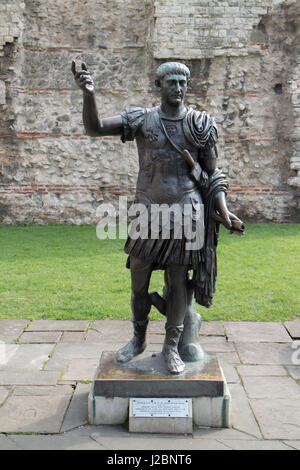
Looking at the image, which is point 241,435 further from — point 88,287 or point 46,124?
point 46,124

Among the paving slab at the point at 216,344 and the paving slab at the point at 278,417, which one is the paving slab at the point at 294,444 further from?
the paving slab at the point at 216,344

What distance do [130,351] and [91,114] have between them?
1666 mm

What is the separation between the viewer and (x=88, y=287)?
6391 mm

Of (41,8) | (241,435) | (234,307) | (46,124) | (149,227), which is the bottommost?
(241,435)

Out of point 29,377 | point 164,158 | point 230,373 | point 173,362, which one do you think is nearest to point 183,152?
point 164,158

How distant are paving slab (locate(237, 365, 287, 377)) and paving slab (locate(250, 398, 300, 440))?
439 millimetres

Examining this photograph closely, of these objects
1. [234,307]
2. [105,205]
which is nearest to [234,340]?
[234,307]

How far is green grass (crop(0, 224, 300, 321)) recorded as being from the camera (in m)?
5.61

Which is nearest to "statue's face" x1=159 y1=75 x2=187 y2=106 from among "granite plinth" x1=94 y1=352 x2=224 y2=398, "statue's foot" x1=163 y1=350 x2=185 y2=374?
"statue's foot" x1=163 y1=350 x2=185 y2=374

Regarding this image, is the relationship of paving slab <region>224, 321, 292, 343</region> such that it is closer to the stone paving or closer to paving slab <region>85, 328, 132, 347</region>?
the stone paving

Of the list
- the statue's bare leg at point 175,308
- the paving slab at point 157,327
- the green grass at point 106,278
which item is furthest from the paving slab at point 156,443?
the green grass at point 106,278

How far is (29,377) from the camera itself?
3.99 m

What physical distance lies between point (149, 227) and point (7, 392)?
1685mm

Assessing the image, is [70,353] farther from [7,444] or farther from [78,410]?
[7,444]
